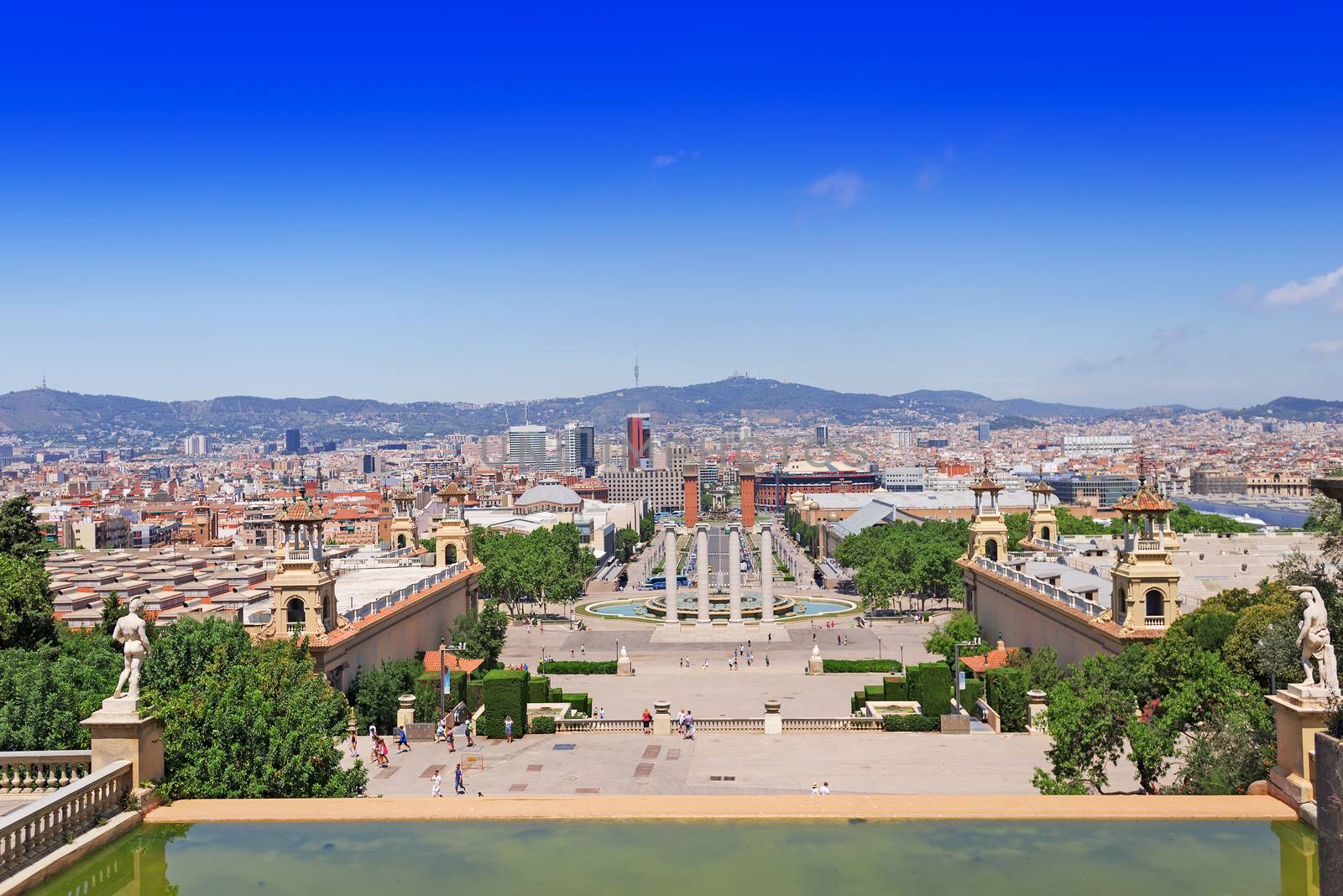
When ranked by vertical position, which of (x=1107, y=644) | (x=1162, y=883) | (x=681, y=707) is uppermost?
(x=1162, y=883)

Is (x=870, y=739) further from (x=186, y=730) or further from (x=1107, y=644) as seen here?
(x=186, y=730)

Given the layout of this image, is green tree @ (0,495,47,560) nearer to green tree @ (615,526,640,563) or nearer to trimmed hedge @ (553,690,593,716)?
trimmed hedge @ (553,690,593,716)

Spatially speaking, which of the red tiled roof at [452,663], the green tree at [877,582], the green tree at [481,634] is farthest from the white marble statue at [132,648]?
the green tree at [877,582]

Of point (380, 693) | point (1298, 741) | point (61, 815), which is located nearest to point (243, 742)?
point (61, 815)

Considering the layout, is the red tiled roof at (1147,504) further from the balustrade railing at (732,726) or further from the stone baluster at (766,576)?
the stone baluster at (766,576)

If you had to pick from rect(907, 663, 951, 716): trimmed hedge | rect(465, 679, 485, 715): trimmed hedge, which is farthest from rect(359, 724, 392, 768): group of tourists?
rect(907, 663, 951, 716): trimmed hedge

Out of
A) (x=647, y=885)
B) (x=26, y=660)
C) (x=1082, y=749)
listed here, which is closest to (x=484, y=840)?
(x=647, y=885)
